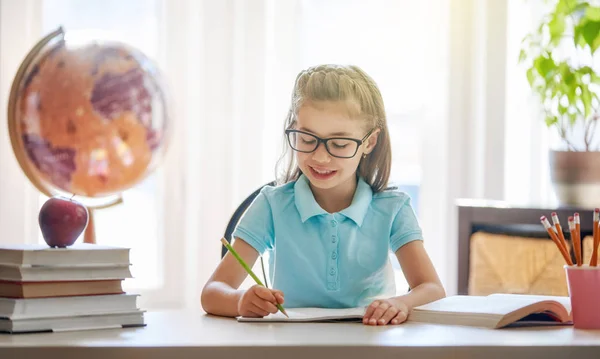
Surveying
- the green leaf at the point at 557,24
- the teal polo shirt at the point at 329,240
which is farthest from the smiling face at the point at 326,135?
the green leaf at the point at 557,24

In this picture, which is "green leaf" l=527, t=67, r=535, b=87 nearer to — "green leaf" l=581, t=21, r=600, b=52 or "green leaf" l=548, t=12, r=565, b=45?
"green leaf" l=548, t=12, r=565, b=45

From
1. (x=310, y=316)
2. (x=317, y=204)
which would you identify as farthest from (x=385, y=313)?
(x=317, y=204)

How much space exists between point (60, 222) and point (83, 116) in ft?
4.70

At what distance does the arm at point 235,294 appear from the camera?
1428 mm

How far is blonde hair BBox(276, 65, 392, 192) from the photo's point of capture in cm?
175

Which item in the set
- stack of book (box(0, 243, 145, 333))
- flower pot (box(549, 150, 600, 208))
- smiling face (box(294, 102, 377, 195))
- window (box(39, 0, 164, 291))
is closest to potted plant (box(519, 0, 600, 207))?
flower pot (box(549, 150, 600, 208))

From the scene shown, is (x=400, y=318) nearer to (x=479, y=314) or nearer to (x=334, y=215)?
(x=479, y=314)

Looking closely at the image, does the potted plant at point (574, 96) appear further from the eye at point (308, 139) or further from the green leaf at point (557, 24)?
the eye at point (308, 139)

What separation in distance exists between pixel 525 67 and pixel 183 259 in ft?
5.04

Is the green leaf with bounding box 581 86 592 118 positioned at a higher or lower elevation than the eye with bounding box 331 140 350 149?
higher

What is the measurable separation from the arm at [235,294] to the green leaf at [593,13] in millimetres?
1497

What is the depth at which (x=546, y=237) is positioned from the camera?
259 centimetres

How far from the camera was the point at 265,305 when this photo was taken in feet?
4.68

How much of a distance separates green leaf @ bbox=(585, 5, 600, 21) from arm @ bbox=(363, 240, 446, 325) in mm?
1315
